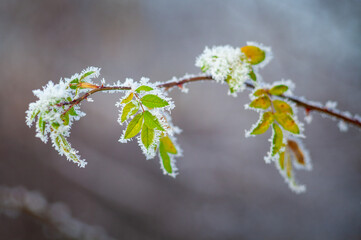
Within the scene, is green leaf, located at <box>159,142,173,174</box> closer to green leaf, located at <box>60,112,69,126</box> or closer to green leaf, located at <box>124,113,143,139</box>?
green leaf, located at <box>124,113,143,139</box>

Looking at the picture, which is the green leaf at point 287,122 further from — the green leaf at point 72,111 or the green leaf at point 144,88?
the green leaf at point 72,111

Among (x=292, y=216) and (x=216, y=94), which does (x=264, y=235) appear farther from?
A: (x=216, y=94)

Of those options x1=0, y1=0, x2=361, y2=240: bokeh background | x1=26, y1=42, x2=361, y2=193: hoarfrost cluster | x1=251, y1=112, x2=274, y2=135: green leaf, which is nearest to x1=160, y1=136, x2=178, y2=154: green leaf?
x1=26, y1=42, x2=361, y2=193: hoarfrost cluster

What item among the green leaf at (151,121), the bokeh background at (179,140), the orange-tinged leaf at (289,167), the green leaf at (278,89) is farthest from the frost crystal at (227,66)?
the bokeh background at (179,140)

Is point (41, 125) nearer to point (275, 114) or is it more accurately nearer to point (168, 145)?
point (168, 145)

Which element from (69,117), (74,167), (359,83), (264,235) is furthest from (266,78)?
(69,117)

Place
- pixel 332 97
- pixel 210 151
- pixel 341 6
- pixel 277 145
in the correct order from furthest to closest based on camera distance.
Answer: pixel 210 151, pixel 332 97, pixel 341 6, pixel 277 145
